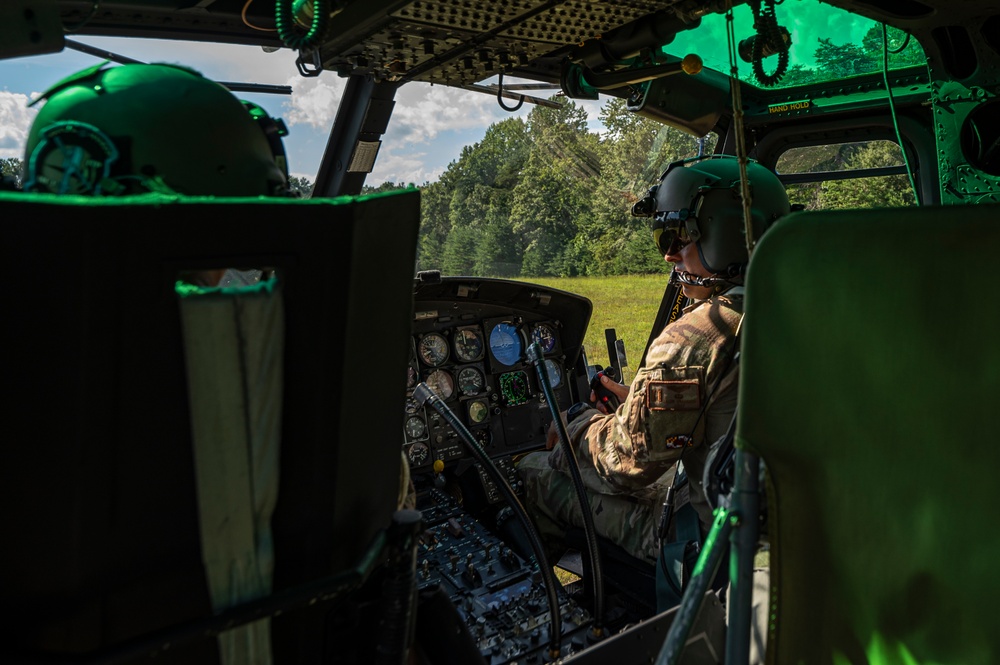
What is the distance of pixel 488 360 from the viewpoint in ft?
9.84

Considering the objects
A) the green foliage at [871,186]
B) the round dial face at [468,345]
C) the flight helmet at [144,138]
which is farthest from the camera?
the round dial face at [468,345]

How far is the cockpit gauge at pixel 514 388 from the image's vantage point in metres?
3.03

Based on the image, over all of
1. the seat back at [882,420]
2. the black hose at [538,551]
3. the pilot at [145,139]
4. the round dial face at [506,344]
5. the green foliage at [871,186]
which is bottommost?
the black hose at [538,551]

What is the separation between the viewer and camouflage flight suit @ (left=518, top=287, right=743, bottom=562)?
2.04 metres

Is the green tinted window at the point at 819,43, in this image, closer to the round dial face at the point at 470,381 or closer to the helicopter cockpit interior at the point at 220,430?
the helicopter cockpit interior at the point at 220,430

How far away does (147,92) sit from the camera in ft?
2.92

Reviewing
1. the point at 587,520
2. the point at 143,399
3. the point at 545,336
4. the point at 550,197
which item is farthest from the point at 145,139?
the point at 550,197

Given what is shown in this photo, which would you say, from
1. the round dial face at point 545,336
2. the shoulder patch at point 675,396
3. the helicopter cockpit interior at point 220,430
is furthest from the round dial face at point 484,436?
the helicopter cockpit interior at point 220,430

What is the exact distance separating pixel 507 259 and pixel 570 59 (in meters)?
6.39

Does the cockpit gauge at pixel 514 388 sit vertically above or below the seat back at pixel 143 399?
below

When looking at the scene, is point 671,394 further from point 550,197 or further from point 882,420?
point 550,197

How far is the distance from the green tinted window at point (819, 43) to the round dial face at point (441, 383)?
4.57ft

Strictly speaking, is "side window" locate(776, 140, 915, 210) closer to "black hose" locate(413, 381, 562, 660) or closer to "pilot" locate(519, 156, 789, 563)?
"pilot" locate(519, 156, 789, 563)

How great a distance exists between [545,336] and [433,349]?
51cm
